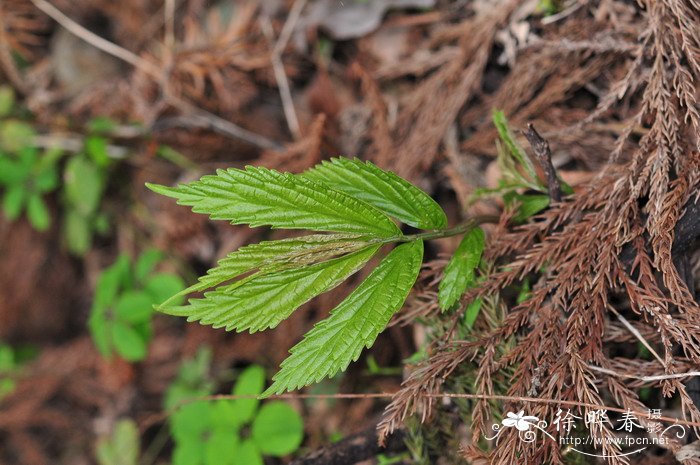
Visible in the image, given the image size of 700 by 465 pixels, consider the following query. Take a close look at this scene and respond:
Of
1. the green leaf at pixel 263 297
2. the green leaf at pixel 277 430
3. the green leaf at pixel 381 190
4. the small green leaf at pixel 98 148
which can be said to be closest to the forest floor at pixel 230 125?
the small green leaf at pixel 98 148

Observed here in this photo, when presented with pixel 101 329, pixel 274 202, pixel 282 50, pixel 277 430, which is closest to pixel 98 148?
pixel 101 329

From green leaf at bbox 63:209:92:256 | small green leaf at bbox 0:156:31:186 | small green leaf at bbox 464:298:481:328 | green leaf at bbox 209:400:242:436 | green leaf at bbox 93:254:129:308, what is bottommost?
green leaf at bbox 209:400:242:436

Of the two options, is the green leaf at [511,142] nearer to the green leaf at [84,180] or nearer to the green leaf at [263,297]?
the green leaf at [263,297]

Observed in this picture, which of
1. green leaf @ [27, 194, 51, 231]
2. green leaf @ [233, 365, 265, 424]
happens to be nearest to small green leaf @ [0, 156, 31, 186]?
green leaf @ [27, 194, 51, 231]

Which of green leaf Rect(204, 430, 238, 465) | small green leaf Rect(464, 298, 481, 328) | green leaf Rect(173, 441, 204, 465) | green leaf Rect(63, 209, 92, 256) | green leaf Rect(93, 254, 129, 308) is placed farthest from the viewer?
green leaf Rect(63, 209, 92, 256)

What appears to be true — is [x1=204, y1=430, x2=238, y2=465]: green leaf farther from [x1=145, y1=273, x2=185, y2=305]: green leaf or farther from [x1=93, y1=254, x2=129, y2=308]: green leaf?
[x1=93, y1=254, x2=129, y2=308]: green leaf

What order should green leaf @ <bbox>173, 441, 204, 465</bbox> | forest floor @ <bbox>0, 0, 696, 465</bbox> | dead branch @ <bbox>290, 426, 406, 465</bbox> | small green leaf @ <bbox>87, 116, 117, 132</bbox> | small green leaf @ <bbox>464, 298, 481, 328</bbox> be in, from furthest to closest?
small green leaf @ <bbox>87, 116, 117, 132</bbox>
green leaf @ <bbox>173, 441, 204, 465</bbox>
forest floor @ <bbox>0, 0, 696, 465</bbox>
dead branch @ <bbox>290, 426, 406, 465</bbox>
small green leaf @ <bbox>464, 298, 481, 328</bbox>
